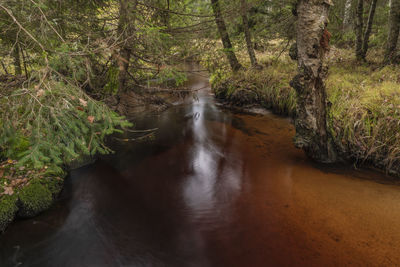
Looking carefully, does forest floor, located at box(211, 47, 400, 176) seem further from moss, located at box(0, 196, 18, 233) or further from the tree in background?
moss, located at box(0, 196, 18, 233)

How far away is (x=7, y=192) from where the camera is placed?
348 cm

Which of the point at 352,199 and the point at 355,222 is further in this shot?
the point at 352,199

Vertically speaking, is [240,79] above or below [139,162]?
above

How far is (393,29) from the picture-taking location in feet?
24.1

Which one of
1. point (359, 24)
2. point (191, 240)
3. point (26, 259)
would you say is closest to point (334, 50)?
point (359, 24)

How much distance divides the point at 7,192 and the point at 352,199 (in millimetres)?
5594

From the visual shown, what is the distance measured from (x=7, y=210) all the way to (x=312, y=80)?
5.61 m

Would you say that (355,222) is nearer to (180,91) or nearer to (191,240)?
(191,240)

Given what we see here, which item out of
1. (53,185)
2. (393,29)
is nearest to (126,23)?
(53,185)

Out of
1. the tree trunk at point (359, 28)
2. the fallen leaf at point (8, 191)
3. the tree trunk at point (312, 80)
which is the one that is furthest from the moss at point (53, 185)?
the tree trunk at point (359, 28)

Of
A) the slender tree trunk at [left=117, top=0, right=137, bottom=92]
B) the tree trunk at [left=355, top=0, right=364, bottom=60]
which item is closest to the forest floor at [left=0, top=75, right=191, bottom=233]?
the slender tree trunk at [left=117, top=0, right=137, bottom=92]

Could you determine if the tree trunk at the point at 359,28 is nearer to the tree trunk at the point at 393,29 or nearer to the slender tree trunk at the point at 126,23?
the tree trunk at the point at 393,29

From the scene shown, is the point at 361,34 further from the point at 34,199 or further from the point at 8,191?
the point at 8,191

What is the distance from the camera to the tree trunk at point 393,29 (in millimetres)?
7016
